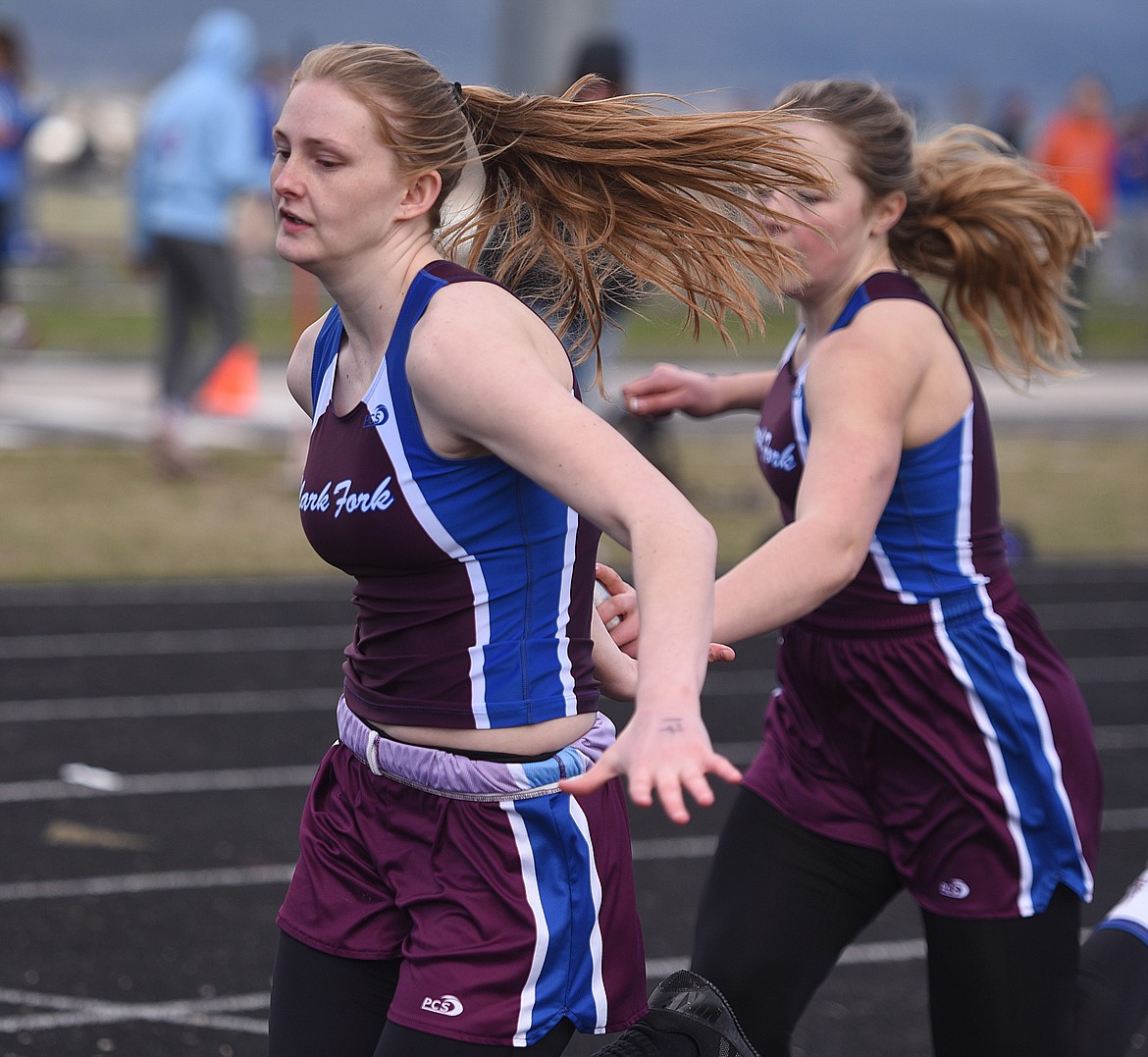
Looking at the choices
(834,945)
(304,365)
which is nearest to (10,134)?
(304,365)

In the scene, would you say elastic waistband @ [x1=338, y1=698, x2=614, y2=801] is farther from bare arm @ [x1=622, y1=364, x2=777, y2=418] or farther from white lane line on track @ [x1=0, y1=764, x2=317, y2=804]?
white lane line on track @ [x1=0, y1=764, x2=317, y2=804]

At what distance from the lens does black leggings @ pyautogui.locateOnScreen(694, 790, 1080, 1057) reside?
103 inches

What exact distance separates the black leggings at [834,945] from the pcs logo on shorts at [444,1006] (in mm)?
764

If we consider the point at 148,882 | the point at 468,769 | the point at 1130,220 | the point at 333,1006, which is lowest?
the point at 148,882

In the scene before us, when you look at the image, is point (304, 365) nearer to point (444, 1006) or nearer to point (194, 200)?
point (444, 1006)

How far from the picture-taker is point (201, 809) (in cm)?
489

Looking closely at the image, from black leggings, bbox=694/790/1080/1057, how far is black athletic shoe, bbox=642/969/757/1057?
228 mm

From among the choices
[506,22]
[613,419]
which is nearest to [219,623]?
[613,419]

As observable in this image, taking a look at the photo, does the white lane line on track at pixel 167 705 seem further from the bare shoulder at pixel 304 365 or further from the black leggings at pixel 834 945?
the bare shoulder at pixel 304 365

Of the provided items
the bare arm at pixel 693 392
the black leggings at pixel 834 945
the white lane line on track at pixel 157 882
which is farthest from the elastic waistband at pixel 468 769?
the white lane line on track at pixel 157 882

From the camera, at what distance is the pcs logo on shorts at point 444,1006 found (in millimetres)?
2059

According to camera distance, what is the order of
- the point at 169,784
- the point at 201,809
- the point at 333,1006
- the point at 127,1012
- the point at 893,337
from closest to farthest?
the point at 333,1006 → the point at 893,337 → the point at 127,1012 → the point at 201,809 → the point at 169,784

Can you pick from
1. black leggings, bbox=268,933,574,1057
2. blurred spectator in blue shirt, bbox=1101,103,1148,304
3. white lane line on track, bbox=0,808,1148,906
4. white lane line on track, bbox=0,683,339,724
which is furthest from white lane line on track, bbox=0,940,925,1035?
blurred spectator in blue shirt, bbox=1101,103,1148,304

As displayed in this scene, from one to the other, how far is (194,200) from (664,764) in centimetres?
770
